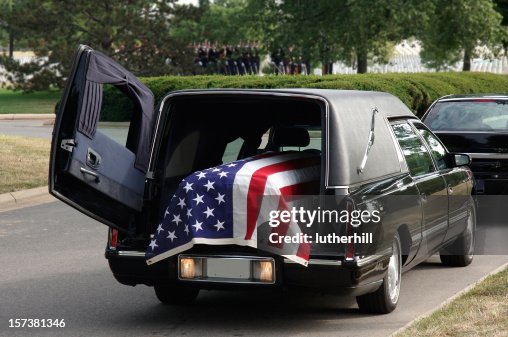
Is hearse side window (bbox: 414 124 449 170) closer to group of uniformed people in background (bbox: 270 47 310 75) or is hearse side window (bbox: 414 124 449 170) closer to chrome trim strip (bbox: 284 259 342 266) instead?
chrome trim strip (bbox: 284 259 342 266)

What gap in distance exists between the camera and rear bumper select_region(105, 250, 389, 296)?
745 cm

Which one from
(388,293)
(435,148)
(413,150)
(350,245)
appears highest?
(413,150)

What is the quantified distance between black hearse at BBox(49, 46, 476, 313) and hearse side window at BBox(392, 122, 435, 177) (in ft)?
0.06

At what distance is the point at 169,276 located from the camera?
7.74 m

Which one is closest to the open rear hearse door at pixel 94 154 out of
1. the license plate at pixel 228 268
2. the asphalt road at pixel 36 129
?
the license plate at pixel 228 268

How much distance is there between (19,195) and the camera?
16594 millimetres

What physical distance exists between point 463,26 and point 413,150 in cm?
3278

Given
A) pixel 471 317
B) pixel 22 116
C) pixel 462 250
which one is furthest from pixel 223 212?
pixel 22 116

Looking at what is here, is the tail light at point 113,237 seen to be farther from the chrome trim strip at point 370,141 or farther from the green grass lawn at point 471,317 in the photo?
the green grass lawn at point 471,317

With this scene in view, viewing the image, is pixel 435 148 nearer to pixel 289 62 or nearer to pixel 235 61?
pixel 289 62

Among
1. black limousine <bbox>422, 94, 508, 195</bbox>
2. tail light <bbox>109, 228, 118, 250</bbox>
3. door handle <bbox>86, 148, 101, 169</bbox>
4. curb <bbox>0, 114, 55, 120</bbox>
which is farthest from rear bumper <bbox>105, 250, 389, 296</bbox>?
curb <bbox>0, 114, 55, 120</bbox>

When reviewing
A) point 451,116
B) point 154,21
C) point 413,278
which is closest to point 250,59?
point 154,21

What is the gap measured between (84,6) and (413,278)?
124ft

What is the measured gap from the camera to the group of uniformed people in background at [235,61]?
4969cm
